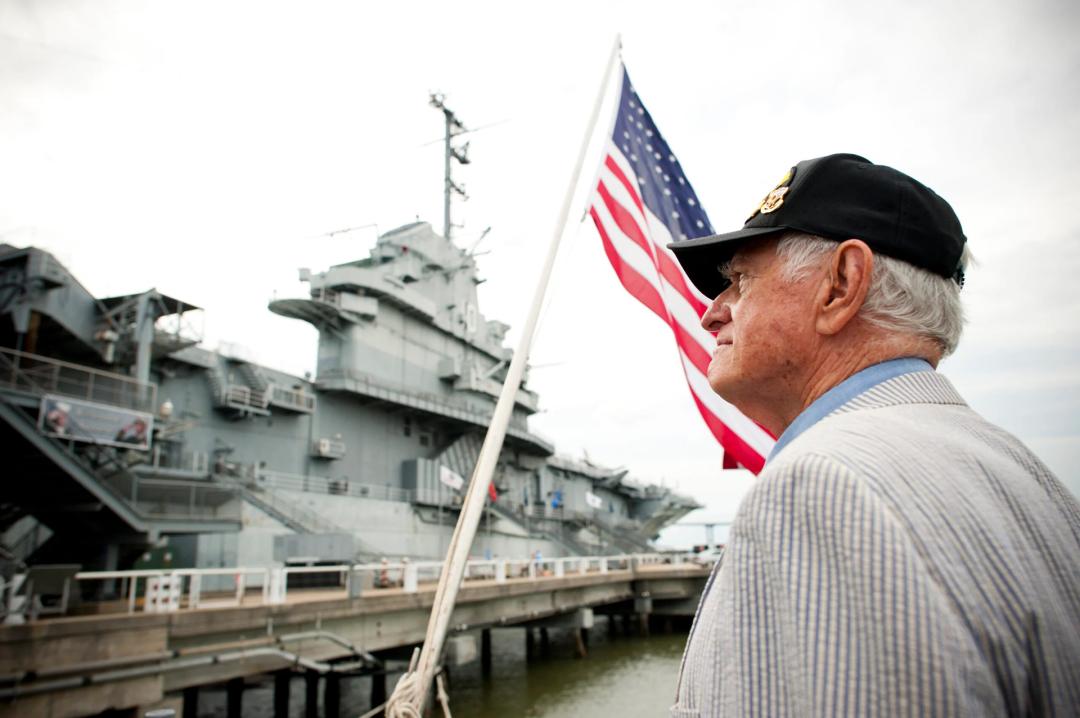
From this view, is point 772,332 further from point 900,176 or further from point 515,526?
point 515,526

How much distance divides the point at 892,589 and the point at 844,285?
2.38 ft

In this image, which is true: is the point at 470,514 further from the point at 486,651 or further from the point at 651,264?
the point at 486,651

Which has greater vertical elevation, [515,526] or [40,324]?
[40,324]

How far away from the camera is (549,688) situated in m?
18.2

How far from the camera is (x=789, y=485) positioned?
80 cm

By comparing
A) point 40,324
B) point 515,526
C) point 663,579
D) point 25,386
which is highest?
point 40,324

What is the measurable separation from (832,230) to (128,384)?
17.9 metres

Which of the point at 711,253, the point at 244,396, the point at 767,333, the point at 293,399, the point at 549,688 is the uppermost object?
the point at 293,399

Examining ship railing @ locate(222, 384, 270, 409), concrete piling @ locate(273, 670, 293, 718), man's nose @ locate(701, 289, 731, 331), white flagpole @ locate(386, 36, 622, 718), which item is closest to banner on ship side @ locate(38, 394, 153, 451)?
ship railing @ locate(222, 384, 270, 409)

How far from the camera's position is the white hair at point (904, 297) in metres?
1.25

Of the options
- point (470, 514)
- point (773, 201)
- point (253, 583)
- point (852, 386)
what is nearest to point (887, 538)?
point (852, 386)

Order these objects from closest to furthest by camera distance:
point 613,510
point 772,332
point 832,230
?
point 832,230 < point 772,332 < point 613,510

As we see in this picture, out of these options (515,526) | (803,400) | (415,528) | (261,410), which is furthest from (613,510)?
(803,400)

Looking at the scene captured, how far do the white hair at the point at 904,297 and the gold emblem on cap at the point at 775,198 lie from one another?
0.08 meters
